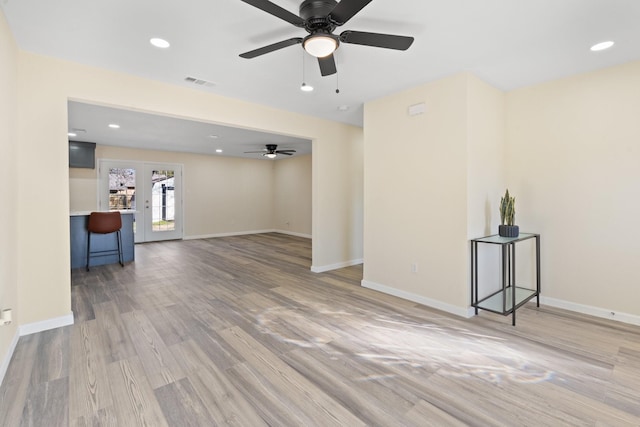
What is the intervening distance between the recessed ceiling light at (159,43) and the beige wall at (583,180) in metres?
3.85

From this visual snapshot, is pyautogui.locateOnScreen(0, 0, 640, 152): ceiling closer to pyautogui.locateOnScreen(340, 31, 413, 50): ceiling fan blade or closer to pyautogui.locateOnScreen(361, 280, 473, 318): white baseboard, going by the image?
pyautogui.locateOnScreen(340, 31, 413, 50): ceiling fan blade

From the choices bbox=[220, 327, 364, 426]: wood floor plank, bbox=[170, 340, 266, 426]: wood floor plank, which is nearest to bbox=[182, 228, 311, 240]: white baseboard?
bbox=[220, 327, 364, 426]: wood floor plank

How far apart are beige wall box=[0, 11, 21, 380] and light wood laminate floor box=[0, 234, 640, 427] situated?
0.32 meters

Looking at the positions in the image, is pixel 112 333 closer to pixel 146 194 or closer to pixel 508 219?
pixel 508 219

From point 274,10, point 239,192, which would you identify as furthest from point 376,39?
point 239,192

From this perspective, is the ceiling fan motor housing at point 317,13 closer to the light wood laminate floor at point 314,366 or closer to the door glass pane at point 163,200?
the light wood laminate floor at point 314,366

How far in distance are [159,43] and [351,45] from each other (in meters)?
1.67

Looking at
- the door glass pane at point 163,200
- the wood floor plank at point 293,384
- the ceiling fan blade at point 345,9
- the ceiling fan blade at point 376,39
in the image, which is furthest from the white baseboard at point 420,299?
the door glass pane at point 163,200

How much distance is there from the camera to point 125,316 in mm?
3162

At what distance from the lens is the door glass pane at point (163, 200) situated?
8.28 m

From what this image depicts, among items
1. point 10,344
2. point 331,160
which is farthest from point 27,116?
point 331,160

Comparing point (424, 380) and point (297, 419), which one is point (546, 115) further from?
point (297, 419)

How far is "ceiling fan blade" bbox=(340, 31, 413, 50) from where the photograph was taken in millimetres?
2025

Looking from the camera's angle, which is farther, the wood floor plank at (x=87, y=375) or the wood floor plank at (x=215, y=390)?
the wood floor plank at (x=87, y=375)
